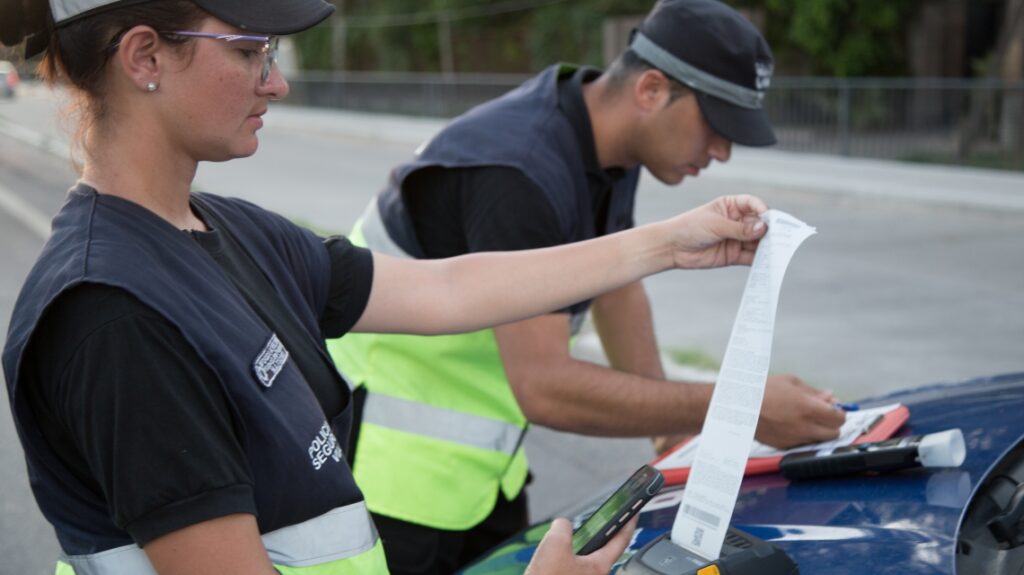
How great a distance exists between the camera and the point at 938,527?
6.00ft

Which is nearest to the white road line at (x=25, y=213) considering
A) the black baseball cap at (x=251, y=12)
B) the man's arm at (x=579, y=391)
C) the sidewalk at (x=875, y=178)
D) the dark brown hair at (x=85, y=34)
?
the sidewalk at (x=875, y=178)

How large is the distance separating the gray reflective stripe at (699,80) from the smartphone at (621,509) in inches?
56.5

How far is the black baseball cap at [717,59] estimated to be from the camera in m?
2.96

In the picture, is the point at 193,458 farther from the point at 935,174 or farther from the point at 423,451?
the point at 935,174

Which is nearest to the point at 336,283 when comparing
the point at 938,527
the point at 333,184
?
the point at 938,527

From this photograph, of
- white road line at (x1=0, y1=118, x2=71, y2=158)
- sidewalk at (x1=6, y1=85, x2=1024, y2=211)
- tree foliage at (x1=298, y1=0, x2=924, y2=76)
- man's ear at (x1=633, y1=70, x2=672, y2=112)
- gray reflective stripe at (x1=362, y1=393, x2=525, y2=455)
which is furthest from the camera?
white road line at (x1=0, y1=118, x2=71, y2=158)

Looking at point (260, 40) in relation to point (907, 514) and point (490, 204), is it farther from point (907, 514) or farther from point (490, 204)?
point (907, 514)

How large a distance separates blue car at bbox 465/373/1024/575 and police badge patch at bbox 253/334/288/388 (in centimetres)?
62

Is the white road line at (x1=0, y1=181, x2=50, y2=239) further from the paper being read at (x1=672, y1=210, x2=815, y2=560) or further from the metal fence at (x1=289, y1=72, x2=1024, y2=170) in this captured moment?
the paper being read at (x1=672, y1=210, x2=815, y2=560)

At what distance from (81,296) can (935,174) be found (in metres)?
15.0

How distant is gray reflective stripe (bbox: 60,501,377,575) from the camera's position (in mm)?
1602

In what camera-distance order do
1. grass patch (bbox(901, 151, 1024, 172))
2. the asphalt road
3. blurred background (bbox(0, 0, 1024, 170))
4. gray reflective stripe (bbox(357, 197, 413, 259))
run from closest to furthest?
gray reflective stripe (bbox(357, 197, 413, 259)) → the asphalt road → grass patch (bbox(901, 151, 1024, 172)) → blurred background (bbox(0, 0, 1024, 170))

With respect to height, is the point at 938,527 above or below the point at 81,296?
below

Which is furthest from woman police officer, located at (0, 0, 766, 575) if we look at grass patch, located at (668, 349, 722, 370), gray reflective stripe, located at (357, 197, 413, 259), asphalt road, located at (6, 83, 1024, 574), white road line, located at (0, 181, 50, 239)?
white road line, located at (0, 181, 50, 239)
